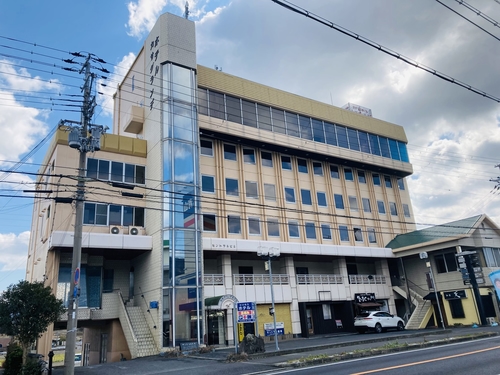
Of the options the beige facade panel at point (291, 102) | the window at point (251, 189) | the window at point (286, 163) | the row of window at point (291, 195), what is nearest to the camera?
the row of window at point (291, 195)

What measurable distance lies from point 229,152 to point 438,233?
20.4 metres

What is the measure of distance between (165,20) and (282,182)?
53.5ft

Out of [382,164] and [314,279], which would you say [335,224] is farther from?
[382,164]

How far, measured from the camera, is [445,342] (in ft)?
61.9

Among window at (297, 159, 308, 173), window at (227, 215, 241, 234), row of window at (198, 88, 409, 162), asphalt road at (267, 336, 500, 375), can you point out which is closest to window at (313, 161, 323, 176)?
window at (297, 159, 308, 173)

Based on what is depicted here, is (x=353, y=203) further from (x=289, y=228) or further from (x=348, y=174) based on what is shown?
(x=289, y=228)

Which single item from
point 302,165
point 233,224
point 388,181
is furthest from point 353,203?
point 233,224

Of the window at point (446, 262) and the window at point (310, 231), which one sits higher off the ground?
the window at point (310, 231)

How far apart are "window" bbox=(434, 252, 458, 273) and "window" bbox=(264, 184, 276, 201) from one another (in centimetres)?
1596

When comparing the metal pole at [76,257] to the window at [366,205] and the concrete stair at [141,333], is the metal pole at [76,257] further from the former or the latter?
the window at [366,205]

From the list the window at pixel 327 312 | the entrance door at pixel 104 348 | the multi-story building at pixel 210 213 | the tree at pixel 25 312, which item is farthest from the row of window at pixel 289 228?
the tree at pixel 25 312

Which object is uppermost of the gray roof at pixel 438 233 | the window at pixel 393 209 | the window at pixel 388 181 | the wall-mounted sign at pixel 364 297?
the window at pixel 388 181

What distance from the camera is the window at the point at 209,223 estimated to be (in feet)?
98.2

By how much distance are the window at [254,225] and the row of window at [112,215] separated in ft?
28.5
